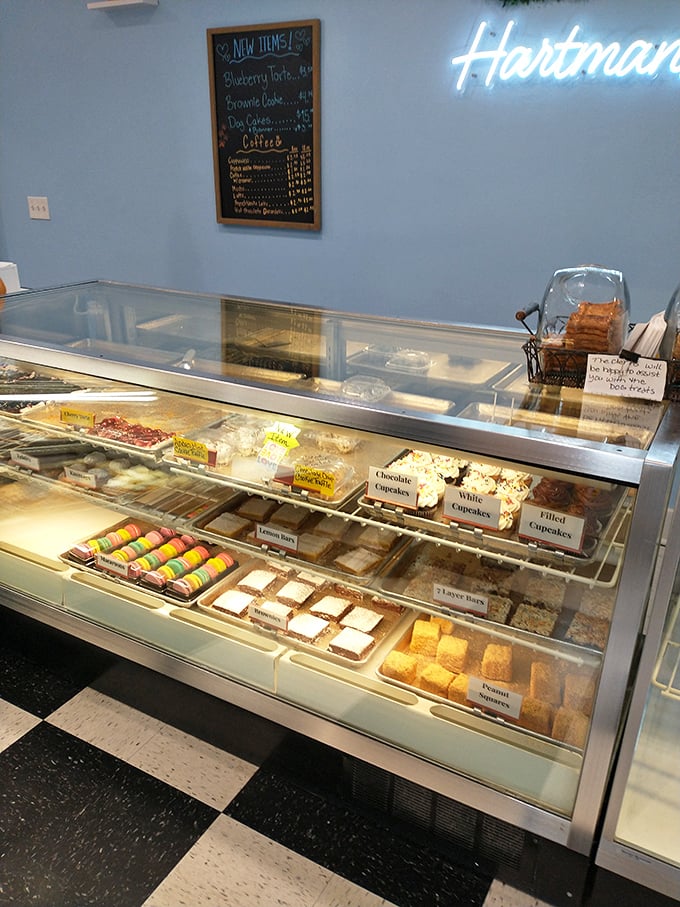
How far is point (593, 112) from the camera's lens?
9.23 ft

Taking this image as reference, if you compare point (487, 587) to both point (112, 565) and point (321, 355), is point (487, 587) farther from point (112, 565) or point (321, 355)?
point (112, 565)

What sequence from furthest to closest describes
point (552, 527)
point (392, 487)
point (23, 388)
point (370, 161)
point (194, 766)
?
point (370, 161), point (23, 388), point (194, 766), point (392, 487), point (552, 527)

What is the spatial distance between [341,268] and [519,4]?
1.34 meters

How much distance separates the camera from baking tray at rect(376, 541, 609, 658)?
5.60 feet

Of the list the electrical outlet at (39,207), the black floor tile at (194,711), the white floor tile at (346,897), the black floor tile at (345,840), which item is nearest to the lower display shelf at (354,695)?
A: the black floor tile at (194,711)

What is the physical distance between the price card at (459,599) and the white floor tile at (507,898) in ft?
2.30

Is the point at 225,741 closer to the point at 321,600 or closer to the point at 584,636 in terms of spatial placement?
the point at 321,600

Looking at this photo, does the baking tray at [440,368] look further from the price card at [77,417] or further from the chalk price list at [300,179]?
the chalk price list at [300,179]

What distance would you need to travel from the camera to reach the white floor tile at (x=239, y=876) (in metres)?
1.75

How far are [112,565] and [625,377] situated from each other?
164cm

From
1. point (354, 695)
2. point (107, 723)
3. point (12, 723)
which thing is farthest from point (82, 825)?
point (354, 695)

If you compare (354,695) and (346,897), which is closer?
(346,897)

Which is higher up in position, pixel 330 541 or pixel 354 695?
pixel 330 541

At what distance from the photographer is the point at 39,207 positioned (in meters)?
4.45
